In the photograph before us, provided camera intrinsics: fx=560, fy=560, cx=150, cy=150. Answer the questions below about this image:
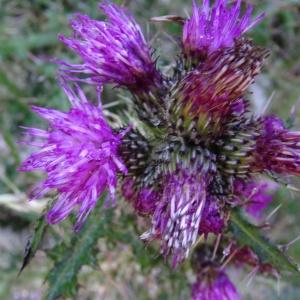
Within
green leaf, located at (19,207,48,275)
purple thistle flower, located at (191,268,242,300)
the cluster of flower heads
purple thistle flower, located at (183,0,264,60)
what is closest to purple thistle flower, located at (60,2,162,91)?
the cluster of flower heads

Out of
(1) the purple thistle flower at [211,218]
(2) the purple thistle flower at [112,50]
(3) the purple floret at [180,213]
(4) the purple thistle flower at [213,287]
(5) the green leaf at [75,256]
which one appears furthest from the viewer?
(4) the purple thistle flower at [213,287]

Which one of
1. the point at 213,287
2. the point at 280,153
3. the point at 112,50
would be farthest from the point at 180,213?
the point at 213,287

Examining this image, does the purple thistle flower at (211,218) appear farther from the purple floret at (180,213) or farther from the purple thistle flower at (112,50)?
the purple thistle flower at (112,50)

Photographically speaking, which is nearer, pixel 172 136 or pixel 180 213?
pixel 180 213

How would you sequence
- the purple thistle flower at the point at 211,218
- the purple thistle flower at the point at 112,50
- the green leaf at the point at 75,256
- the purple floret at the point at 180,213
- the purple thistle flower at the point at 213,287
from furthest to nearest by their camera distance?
the purple thistle flower at the point at 213,287 < the green leaf at the point at 75,256 < the purple thistle flower at the point at 112,50 < the purple thistle flower at the point at 211,218 < the purple floret at the point at 180,213

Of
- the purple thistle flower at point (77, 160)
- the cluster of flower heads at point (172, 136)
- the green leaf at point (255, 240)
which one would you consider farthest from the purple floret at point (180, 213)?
the green leaf at point (255, 240)

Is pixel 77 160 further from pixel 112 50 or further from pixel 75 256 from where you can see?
pixel 75 256
